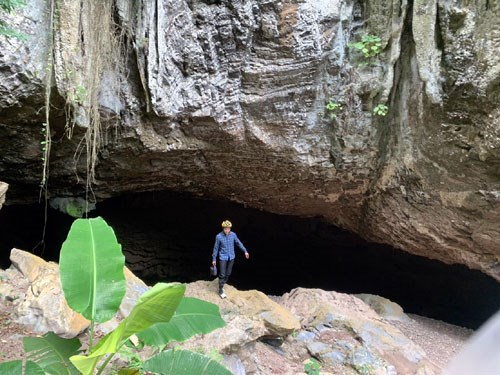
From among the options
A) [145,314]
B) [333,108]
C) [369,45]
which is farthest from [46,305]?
[369,45]

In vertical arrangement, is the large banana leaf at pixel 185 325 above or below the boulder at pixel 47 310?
above

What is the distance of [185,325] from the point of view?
2240 millimetres

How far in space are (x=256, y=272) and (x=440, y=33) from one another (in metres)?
6.33

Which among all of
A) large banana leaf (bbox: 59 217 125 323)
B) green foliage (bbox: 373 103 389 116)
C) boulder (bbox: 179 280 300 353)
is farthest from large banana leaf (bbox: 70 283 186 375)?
green foliage (bbox: 373 103 389 116)

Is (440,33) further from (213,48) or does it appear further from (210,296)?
(210,296)

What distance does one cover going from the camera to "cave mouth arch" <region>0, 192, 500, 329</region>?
7.44m

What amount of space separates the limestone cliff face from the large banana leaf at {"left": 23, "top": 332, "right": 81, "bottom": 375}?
2.55 meters

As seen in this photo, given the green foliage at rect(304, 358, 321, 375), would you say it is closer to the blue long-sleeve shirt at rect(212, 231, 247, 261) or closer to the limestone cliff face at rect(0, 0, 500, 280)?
the blue long-sleeve shirt at rect(212, 231, 247, 261)

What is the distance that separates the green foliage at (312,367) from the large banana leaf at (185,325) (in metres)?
1.78

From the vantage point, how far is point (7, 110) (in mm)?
3992

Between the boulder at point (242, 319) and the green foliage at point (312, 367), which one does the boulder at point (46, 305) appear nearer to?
the boulder at point (242, 319)

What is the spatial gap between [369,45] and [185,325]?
3883 millimetres

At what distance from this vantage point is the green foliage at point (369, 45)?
15.5ft

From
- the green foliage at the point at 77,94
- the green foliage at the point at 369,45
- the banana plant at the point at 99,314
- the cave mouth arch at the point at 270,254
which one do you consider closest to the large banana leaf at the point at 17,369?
the banana plant at the point at 99,314
